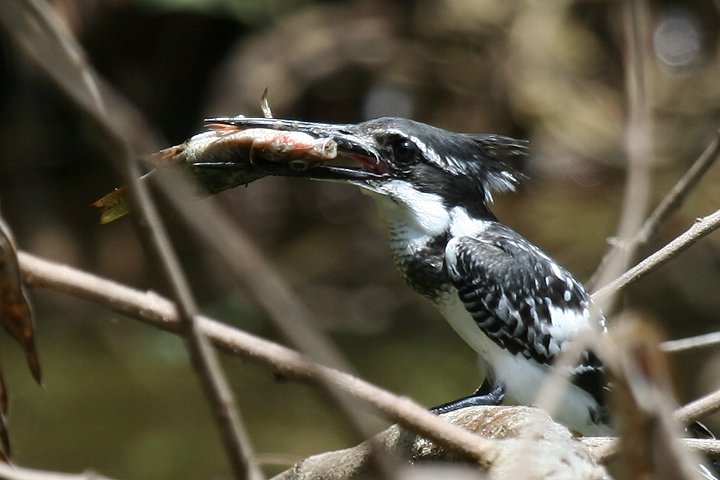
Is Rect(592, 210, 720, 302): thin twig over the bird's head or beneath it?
beneath

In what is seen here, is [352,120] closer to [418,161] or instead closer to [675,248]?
[418,161]

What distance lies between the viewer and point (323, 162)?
94.9 inches

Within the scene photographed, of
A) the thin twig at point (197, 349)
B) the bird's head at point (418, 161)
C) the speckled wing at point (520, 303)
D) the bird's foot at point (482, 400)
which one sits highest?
the bird's head at point (418, 161)

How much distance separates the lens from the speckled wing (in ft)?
8.55

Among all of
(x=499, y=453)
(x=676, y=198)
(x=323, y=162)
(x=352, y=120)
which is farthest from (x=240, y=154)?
(x=352, y=120)

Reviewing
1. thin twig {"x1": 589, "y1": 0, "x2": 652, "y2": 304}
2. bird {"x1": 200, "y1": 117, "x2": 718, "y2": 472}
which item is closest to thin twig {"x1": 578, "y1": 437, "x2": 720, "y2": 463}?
thin twig {"x1": 589, "y1": 0, "x2": 652, "y2": 304}

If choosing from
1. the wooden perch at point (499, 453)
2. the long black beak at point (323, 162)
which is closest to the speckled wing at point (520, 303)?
the long black beak at point (323, 162)

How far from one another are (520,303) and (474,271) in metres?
0.15

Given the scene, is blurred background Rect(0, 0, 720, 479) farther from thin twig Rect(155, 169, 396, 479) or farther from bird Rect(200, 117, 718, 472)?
thin twig Rect(155, 169, 396, 479)

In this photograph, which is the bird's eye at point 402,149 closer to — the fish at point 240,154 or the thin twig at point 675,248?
the fish at point 240,154

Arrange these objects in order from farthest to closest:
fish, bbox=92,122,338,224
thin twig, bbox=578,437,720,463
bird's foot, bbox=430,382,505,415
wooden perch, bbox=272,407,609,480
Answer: bird's foot, bbox=430,382,505,415, fish, bbox=92,122,338,224, thin twig, bbox=578,437,720,463, wooden perch, bbox=272,407,609,480

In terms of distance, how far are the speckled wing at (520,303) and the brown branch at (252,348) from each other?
49.6 inches

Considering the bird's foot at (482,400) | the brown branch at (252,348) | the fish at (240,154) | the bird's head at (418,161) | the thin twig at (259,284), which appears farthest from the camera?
the bird's head at (418,161)

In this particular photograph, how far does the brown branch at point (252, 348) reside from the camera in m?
1.15
